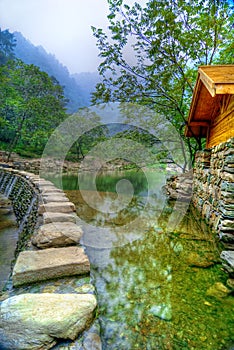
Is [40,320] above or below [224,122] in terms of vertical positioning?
below

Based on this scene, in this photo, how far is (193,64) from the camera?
8.09 metres

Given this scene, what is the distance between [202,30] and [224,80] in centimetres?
569

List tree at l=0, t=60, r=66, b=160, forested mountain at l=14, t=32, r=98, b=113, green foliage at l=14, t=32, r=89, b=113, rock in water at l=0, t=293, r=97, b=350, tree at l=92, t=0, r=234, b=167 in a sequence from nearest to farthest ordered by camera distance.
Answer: rock in water at l=0, t=293, r=97, b=350
tree at l=92, t=0, r=234, b=167
tree at l=0, t=60, r=66, b=160
forested mountain at l=14, t=32, r=98, b=113
green foliage at l=14, t=32, r=89, b=113

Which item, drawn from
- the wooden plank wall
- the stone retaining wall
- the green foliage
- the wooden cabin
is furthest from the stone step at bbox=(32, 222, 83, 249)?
the green foliage

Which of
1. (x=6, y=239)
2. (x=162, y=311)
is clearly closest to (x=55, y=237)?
(x=162, y=311)

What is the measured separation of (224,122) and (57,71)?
114874mm

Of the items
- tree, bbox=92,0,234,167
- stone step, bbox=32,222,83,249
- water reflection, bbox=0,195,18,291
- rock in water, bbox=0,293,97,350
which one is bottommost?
water reflection, bbox=0,195,18,291

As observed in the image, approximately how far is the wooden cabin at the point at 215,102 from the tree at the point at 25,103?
55.5 ft

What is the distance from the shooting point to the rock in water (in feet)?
3.85

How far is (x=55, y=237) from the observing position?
234 centimetres

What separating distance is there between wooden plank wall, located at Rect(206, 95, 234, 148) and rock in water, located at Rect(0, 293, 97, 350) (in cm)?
393

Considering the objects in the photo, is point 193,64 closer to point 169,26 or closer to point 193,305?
point 169,26

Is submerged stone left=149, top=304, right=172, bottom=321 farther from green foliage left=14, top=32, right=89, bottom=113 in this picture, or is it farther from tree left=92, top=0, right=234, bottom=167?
green foliage left=14, top=32, right=89, bottom=113

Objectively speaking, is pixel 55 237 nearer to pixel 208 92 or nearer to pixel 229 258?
pixel 229 258
